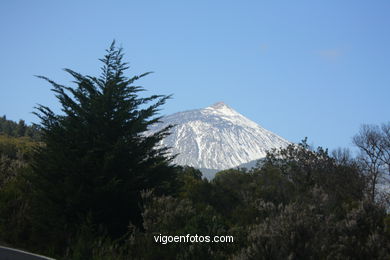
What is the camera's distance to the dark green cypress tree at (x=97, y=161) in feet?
43.7

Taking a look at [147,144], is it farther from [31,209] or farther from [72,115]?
[31,209]

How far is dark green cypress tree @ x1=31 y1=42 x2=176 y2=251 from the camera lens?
43.7 feet

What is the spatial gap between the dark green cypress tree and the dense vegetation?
34 mm

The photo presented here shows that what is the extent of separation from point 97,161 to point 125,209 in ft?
5.87

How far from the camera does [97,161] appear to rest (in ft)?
45.5

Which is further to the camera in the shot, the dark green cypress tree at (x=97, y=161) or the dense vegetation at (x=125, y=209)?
the dark green cypress tree at (x=97, y=161)

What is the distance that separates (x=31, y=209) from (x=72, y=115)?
11.6 ft

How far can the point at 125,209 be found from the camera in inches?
542

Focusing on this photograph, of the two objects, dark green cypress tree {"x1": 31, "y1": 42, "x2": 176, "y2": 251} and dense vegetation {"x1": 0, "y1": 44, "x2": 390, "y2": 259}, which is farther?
dark green cypress tree {"x1": 31, "y1": 42, "x2": 176, "y2": 251}

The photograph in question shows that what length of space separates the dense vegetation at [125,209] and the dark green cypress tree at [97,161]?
0.11 ft

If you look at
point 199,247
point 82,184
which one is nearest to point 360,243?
point 199,247

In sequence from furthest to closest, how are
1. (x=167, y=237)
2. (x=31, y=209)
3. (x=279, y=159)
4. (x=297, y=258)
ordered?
(x=279, y=159)
(x=31, y=209)
(x=167, y=237)
(x=297, y=258)

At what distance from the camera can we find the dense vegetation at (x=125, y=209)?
31.3ft

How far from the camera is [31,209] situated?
47.6ft
